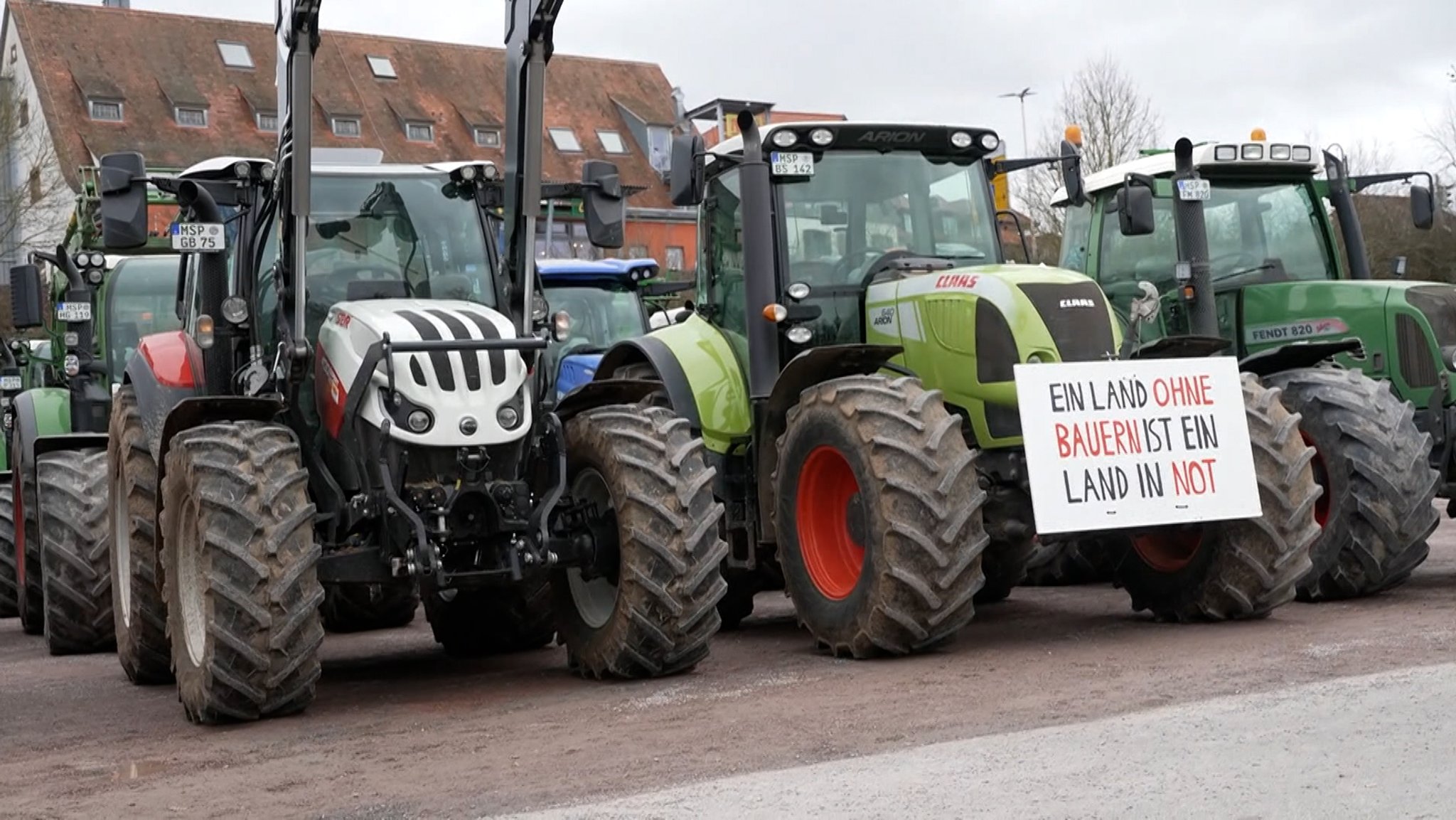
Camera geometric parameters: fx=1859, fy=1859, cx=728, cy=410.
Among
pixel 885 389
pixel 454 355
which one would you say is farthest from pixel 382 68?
pixel 454 355

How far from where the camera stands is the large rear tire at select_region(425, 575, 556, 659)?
10.0 m

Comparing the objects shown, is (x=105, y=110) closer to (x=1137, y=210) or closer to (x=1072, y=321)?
(x=1137, y=210)

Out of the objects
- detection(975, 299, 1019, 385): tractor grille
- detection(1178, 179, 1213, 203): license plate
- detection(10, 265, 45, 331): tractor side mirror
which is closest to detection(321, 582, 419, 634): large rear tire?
detection(10, 265, 45, 331): tractor side mirror

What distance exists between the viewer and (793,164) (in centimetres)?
1004

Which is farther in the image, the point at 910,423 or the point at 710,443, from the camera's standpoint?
the point at 710,443

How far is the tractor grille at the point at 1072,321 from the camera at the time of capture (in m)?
9.30

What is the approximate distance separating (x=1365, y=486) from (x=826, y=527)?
118 inches

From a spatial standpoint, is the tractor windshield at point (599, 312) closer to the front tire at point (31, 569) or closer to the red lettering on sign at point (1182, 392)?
the front tire at point (31, 569)

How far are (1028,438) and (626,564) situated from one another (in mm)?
2046

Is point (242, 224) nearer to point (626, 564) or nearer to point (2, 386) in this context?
point (626, 564)

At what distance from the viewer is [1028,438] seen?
8.80 meters

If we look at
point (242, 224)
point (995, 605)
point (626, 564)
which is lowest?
point (995, 605)

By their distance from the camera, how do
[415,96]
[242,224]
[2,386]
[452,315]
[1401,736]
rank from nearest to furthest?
1. [1401,736]
2. [452,315]
3. [242,224]
4. [2,386]
5. [415,96]

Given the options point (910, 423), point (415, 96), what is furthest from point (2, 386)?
point (415, 96)
